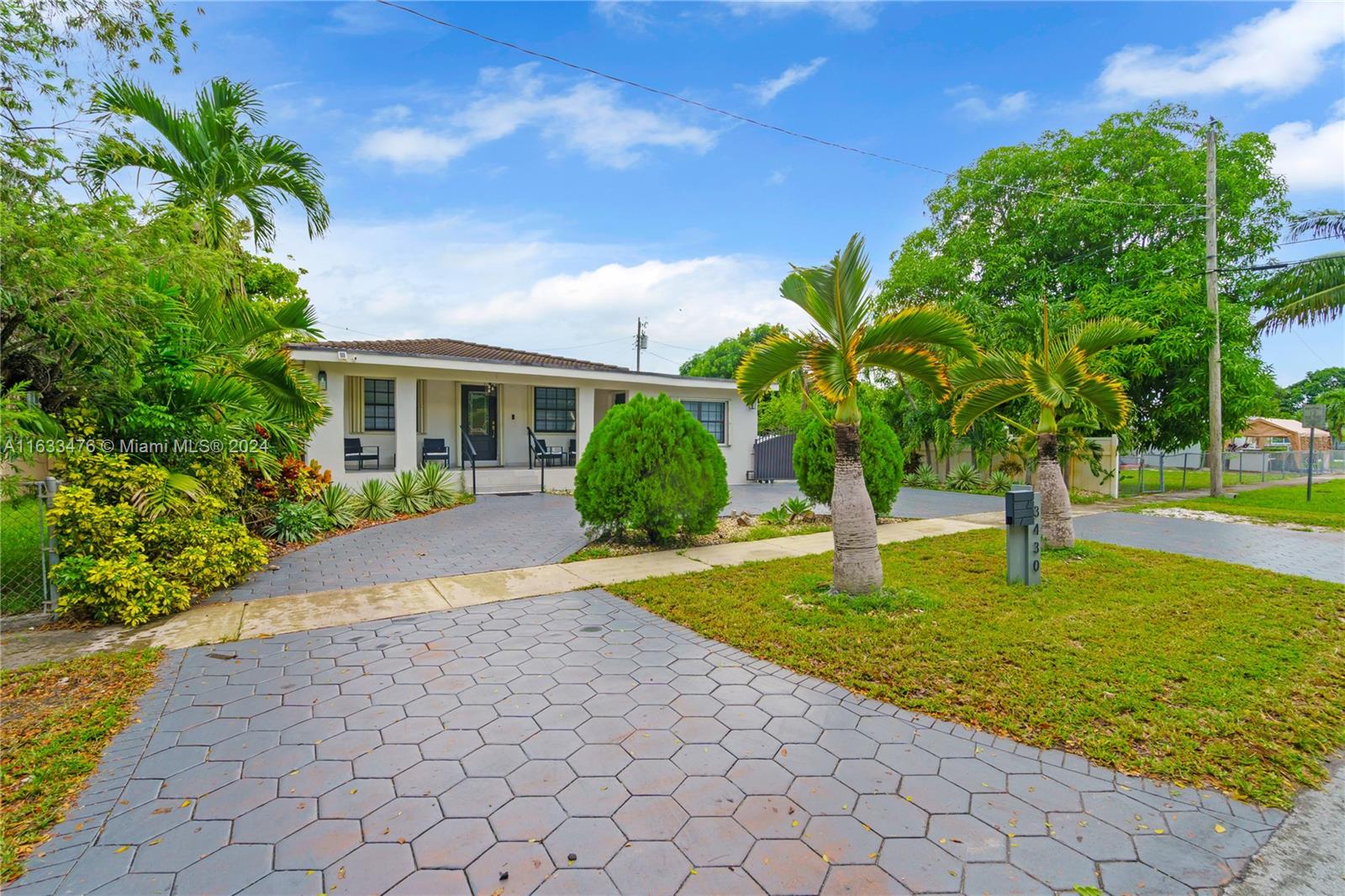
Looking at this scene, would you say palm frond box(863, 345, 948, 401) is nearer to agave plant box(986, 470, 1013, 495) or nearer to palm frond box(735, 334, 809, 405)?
palm frond box(735, 334, 809, 405)

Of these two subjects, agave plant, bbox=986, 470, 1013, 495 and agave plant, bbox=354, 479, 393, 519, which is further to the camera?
agave plant, bbox=986, 470, 1013, 495

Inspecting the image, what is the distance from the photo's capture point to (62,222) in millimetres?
3969

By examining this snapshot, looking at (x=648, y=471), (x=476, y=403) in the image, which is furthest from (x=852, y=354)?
(x=476, y=403)

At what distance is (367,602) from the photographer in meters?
5.37

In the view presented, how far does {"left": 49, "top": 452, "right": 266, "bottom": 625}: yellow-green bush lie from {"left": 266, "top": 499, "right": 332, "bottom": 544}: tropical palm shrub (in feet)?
9.14

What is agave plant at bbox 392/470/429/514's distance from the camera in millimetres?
10719

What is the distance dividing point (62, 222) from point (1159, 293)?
19256mm

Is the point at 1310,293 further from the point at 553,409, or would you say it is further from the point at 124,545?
the point at 124,545

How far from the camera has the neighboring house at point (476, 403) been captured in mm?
11586

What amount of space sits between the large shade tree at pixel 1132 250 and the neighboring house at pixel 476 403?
24.5ft

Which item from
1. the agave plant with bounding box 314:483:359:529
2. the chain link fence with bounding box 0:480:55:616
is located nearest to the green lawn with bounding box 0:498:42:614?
the chain link fence with bounding box 0:480:55:616

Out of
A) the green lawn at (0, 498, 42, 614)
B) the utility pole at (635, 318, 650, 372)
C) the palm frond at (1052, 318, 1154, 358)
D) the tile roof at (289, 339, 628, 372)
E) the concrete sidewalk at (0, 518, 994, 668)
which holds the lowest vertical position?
the concrete sidewalk at (0, 518, 994, 668)

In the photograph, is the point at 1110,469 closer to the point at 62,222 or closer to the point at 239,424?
the point at 239,424

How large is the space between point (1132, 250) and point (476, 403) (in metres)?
18.4
